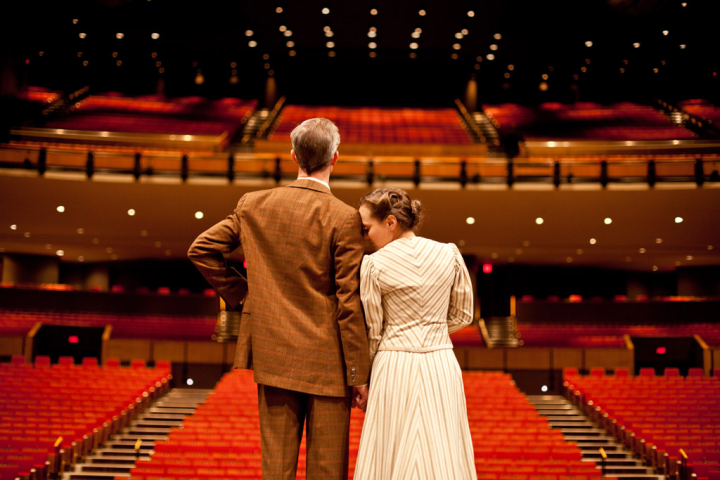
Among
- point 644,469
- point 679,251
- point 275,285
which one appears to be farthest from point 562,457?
point 679,251

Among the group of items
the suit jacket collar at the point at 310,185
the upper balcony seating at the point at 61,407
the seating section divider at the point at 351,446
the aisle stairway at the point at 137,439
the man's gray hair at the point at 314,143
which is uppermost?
the man's gray hair at the point at 314,143

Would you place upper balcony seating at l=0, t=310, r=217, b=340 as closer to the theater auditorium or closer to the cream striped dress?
the theater auditorium

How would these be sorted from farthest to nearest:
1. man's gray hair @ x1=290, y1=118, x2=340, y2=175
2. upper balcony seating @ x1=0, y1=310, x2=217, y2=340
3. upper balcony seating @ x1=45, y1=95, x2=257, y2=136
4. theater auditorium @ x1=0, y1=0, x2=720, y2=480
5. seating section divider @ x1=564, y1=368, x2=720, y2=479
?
upper balcony seating @ x1=45, y1=95, x2=257, y2=136, upper balcony seating @ x1=0, y1=310, x2=217, y2=340, theater auditorium @ x1=0, y1=0, x2=720, y2=480, seating section divider @ x1=564, y1=368, x2=720, y2=479, man's gray hair @ x1=290, y1=118, x2=340, y2=175

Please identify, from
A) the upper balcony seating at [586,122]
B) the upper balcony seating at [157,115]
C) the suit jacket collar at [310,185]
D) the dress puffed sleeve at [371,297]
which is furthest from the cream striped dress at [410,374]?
the upper balcony seating at [157,115]

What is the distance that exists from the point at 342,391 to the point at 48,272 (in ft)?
60.5

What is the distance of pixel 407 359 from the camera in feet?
6.30

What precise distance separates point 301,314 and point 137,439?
6893mm

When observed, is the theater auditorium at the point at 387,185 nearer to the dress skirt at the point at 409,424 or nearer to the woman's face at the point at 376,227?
the dress skirt at the point at 409,424

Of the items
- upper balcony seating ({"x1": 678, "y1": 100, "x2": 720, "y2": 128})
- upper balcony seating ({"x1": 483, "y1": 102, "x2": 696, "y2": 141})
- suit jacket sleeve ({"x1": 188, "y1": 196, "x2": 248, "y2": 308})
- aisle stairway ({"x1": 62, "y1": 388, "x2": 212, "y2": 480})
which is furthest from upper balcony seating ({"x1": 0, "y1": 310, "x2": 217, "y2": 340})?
suit jacket sleeve ({"x1": 188, "y1": 196, "x2": 248, "y2": 308})

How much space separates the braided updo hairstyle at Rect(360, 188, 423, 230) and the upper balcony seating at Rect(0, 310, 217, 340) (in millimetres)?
13496

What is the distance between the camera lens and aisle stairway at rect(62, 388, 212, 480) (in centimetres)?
666

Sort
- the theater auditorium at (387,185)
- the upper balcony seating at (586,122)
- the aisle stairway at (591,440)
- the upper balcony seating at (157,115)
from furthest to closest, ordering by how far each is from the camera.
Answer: the upper balcony seating at (157,115)
the upper balcony seating at (586,122)
the theater auditorium at (387,185)
the aisle stairway at (591,440)

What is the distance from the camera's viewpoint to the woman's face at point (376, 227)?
1.94 meters

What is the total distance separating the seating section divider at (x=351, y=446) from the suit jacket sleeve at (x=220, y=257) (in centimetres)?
384
